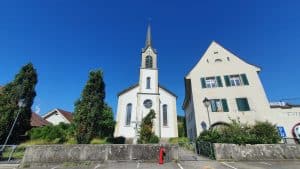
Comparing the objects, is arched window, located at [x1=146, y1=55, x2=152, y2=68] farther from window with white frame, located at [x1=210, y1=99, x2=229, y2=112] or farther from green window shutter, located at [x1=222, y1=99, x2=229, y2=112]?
green window shutter, located at [x1=222, y1=99, x2=229, y2=112]

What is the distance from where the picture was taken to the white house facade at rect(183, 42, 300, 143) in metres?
16.6

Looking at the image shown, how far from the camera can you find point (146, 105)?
2791 cm

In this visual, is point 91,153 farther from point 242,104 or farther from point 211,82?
point 242,104

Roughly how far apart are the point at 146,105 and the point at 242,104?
1548 centimetres

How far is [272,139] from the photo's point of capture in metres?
12.5

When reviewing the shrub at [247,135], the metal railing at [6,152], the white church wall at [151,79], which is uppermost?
the white church wall at [151,79]

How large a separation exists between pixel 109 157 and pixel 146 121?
946 cm

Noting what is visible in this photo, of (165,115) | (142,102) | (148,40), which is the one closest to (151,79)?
(142,102)

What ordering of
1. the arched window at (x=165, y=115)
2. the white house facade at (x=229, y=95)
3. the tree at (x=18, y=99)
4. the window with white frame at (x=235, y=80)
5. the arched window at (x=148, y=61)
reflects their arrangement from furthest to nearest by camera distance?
the arched window at (x=148, y=61) < the arched window at (x=165, y=115) < the window with white frame at (x=235, y=80) < the white house facade at (x=229, y=95) < the tree at (x=18, y=99)

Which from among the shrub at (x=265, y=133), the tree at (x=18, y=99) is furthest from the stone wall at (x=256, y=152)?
the tree at (x=18, y=99)

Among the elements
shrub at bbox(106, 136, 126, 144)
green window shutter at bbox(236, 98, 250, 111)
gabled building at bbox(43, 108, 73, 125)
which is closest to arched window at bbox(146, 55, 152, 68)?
shrub at bbox(106, 136, 126, 144)

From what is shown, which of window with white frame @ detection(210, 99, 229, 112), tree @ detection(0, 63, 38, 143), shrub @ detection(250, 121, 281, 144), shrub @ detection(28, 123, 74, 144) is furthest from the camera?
shrub @ detection(28, 123, 74, 144)

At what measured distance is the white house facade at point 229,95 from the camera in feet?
54.4

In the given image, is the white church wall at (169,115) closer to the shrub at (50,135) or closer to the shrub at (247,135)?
the shrub at (247,135)
